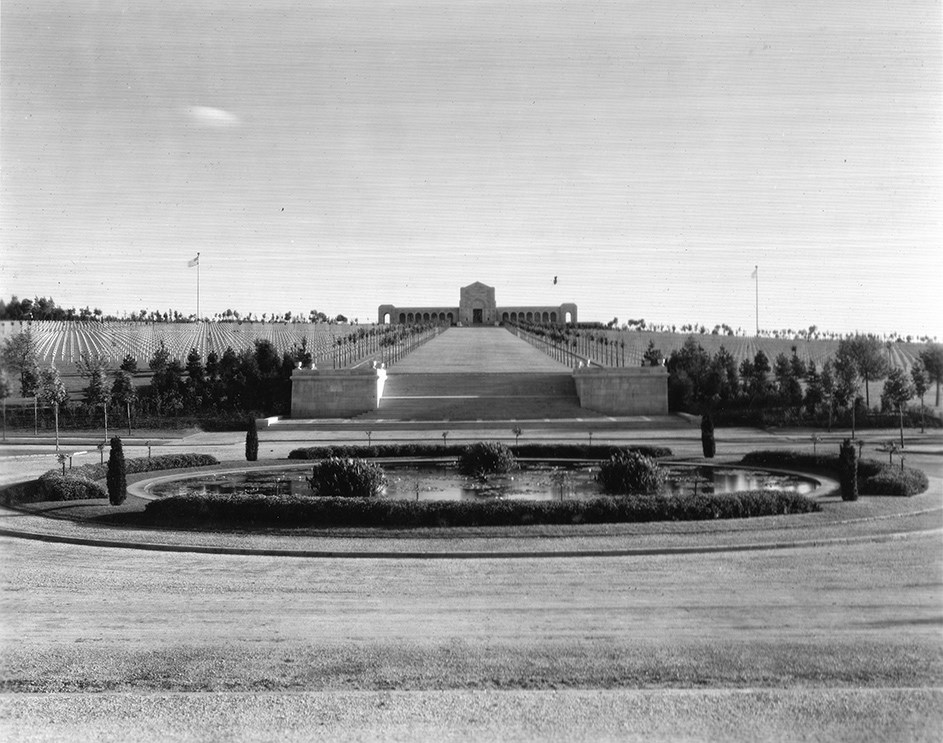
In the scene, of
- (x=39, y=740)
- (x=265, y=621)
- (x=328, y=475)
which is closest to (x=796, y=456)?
(x=328, y=475)

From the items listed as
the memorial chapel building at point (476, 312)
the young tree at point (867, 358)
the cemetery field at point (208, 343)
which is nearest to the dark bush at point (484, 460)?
the young tree at point (867, 358)

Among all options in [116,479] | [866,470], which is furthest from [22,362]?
[866,470]

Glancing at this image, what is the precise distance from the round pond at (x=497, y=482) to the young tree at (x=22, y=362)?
75.5 feet

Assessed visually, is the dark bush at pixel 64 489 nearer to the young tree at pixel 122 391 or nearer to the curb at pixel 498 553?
the curb at pixel 498 553

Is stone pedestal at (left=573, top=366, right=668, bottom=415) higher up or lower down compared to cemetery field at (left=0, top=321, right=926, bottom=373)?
lower down

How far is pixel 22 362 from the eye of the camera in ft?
141

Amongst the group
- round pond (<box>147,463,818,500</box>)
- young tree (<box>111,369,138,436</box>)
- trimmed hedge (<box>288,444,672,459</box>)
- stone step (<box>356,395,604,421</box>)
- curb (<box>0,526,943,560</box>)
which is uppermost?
young tree (<box>111,369,138,436</box>)

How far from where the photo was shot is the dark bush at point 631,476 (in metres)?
16.6

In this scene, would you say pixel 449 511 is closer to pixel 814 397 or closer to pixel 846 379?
pixel 814 397

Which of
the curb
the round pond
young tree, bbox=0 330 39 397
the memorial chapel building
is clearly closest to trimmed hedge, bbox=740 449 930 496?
the round pond

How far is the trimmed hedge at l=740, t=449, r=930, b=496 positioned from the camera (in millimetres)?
16344

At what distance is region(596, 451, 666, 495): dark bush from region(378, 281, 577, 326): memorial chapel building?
103755mm

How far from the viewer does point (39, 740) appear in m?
6.42

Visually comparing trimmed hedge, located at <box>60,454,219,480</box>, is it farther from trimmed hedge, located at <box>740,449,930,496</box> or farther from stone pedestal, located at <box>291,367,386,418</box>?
stone pedestal, located at <box>291,367,386,418</box>
